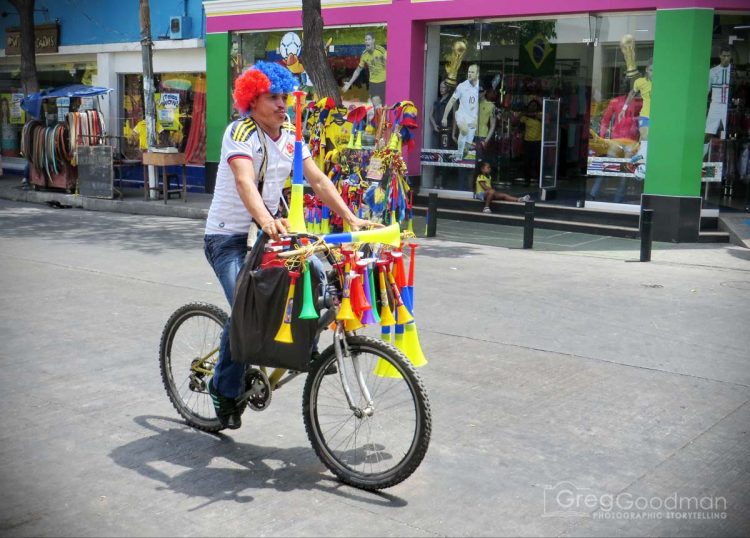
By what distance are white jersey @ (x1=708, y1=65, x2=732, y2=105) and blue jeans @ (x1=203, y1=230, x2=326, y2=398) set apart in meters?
12.5

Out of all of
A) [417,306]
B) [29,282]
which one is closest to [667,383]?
[417,306]

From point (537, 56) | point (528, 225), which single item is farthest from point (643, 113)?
point (528, 225)

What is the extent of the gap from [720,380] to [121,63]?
19637 mm

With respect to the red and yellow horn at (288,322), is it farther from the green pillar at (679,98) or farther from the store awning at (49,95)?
the store awning at (49,95)

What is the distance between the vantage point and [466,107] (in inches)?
694

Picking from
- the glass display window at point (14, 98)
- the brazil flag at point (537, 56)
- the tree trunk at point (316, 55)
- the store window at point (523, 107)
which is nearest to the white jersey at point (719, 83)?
the store window at point (523, 107)

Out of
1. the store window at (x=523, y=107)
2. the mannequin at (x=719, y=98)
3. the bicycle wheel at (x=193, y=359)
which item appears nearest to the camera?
the bicycle wheel at (x=193, y=359)

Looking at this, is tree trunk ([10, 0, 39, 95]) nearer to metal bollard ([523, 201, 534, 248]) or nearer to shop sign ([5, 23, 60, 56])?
shop sign ([5, 23, 60, 56])

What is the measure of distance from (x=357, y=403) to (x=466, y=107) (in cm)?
1378

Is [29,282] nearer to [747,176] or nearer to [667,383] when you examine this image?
[667,383]

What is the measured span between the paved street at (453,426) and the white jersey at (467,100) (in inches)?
318

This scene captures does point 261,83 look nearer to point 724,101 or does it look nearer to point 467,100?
point 724,101

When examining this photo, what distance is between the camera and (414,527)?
13.4ft

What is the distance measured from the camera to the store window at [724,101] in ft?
49.3
